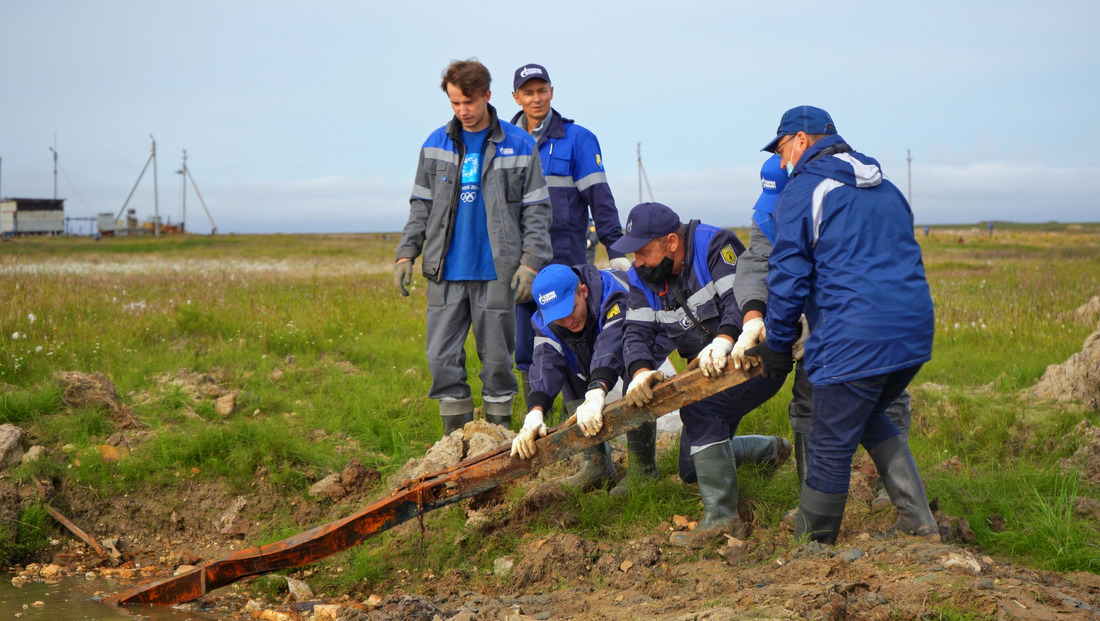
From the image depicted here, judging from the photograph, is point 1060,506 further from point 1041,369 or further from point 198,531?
point 198,531

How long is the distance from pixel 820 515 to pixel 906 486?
466 millimetres

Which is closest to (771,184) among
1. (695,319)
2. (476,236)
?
(695,319)

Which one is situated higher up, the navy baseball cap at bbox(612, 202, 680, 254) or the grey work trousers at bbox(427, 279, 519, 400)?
the navy baseball cap at bbox(612, 202, 680, 254)

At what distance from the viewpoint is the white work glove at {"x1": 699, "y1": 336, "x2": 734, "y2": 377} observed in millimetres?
3424

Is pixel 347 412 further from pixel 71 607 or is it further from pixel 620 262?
pixel 71 607

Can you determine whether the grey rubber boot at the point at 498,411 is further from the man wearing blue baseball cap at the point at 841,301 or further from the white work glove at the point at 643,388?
the man wearing blue baseball cap at the point at 841,301

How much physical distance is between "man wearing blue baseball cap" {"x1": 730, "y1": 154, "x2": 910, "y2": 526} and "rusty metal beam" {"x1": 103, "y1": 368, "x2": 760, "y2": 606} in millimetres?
684

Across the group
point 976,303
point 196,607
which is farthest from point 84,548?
point 976,303

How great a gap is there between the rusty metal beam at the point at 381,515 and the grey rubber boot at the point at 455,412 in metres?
1.37

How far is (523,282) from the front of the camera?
4.99 meters

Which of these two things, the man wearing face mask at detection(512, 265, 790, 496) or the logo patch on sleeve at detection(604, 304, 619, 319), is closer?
the man wearing face mask at detection(512, 265, 790, 496)

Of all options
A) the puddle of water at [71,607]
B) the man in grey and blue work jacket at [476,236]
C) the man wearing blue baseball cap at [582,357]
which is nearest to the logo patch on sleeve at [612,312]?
the man wearing blue baseball cap at [582,357]

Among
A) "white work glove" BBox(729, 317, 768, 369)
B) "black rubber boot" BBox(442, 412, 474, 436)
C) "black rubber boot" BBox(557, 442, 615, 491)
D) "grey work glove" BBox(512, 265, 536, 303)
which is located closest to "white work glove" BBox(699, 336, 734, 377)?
"white work glove" BBox(729, 317, 768, 369)

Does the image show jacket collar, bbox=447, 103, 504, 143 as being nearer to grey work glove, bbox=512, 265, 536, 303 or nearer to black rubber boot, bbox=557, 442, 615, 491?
grey work glove, bbox=512, 265, 536, 303
